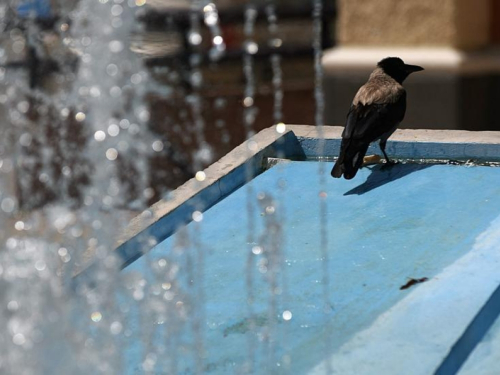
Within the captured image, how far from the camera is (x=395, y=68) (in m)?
6.31

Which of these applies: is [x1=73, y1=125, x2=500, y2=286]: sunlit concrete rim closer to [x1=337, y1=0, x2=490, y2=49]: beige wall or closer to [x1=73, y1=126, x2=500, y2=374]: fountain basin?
[x1=73, y1=126, x2=500, y2=374]: fountain basin

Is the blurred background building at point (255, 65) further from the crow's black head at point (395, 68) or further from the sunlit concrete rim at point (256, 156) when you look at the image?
the sunlit concrete rim at point (256, 156)

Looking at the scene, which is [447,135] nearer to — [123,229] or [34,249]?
[123,229]

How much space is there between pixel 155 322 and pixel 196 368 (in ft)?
1.46

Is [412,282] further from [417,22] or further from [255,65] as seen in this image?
[255,65]

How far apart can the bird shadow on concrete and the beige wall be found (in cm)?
358

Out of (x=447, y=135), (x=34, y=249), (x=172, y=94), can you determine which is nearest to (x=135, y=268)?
(x=34, y=249)

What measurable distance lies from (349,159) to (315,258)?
0.91 metres

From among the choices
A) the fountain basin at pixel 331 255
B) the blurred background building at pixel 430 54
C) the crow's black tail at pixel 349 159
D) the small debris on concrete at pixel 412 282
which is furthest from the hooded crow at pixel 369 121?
the blurred background building at pixel 430 54

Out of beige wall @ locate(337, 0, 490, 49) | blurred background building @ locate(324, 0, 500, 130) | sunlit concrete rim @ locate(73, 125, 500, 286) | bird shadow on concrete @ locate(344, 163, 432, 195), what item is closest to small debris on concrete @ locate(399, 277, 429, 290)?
bird shadow on concrete @ locate(344, 163, 432, 195)

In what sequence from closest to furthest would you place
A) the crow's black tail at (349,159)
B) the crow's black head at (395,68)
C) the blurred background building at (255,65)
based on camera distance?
the crow's black tail at (349,159) < the crow's black head at (395,68) < the blurred background building at (255,65)

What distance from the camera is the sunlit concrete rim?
17.3 feet

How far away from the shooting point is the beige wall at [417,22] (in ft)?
30.2

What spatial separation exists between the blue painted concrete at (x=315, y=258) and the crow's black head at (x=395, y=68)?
2.13ft
